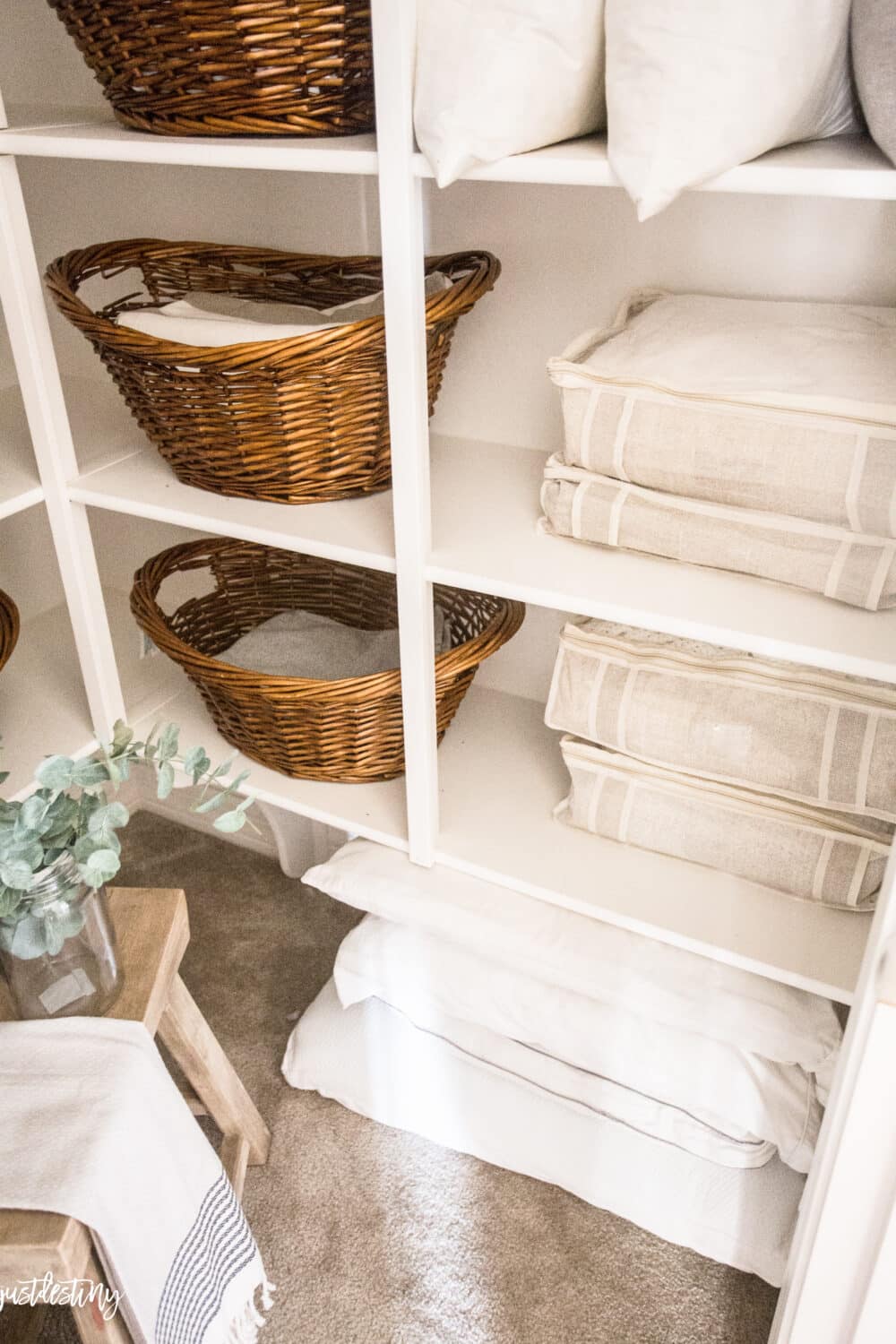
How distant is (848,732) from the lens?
1.07 meters

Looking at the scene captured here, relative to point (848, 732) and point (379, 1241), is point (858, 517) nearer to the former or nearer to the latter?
point (848, 732)

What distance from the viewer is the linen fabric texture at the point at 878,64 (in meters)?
0.77

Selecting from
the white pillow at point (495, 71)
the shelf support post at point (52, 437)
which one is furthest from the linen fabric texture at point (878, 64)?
the shelf support post at point (52, 437)

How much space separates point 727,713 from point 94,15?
904 mm

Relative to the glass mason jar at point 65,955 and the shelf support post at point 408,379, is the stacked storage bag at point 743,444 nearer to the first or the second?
the shelf support post at point 408,379

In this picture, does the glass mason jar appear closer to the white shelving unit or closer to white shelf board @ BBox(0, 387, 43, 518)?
the white shelving unit

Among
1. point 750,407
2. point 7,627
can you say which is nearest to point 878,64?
point 750,407

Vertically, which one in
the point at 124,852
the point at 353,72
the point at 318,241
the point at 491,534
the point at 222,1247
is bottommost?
the point at 124,852

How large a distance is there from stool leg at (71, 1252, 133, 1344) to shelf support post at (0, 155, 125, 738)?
73 cm

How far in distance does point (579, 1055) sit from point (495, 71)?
1040 mm

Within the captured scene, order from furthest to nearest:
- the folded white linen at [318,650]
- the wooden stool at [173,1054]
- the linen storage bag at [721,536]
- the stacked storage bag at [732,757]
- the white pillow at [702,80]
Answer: the folded white linen at [318,650], the stacked storage bag at [732,757], the linen storage bag at [721,536], the wooden stool at [173,1054], the white pillow at [702,80]

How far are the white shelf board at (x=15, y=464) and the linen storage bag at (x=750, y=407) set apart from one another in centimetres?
67

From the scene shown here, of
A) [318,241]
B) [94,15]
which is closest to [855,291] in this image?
[318,241]

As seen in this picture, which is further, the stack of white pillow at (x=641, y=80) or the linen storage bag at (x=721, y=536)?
the linen storage bag at (x=721, y=536)
